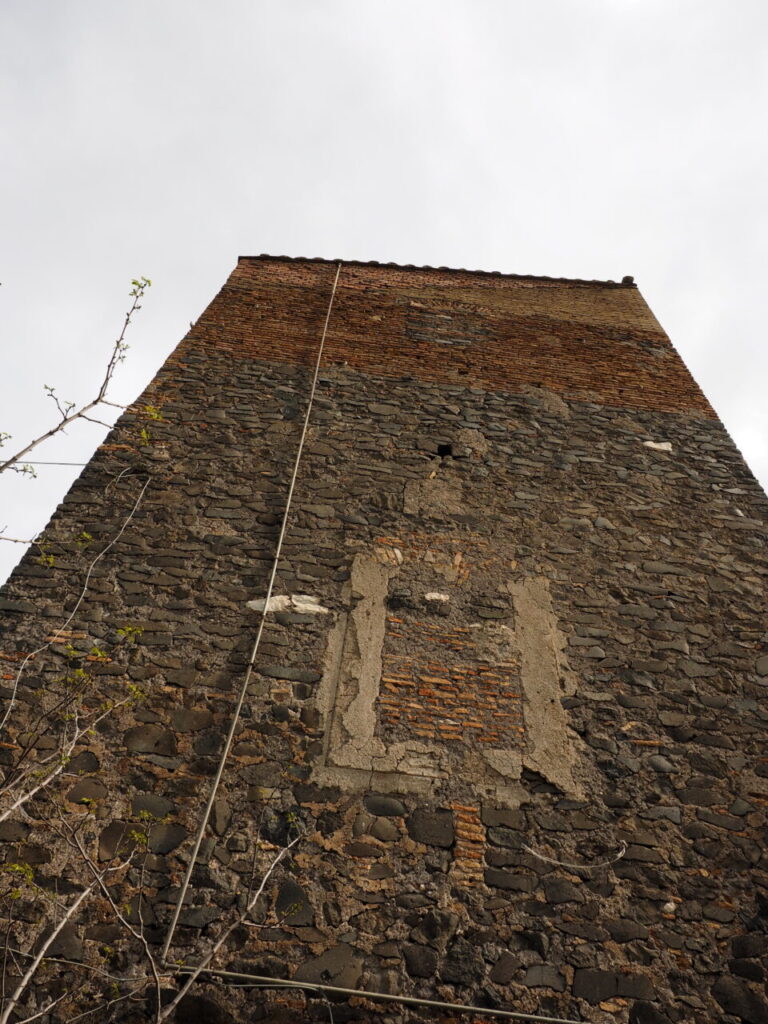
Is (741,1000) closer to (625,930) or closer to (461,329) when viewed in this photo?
(625,930)

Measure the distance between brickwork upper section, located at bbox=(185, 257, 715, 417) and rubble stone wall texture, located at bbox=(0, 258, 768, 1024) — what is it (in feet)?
0.42

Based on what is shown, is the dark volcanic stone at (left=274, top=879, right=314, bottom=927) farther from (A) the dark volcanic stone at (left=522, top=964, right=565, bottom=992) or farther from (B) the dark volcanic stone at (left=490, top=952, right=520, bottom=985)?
(A) the dark volcanic stone at (left=522, top=964, right=565, bottom=992)

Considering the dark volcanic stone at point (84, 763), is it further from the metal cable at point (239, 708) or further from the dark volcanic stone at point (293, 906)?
the dark volcanic stone at point (293, 906)

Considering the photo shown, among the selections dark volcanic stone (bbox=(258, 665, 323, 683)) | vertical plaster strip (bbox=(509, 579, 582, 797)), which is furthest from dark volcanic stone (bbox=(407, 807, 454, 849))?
dark volcanic stone (bbox=(258, 665, 323, 683))

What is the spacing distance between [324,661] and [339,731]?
1.34ft

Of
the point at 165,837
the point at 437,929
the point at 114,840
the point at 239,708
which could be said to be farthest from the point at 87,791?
the point at 437,929

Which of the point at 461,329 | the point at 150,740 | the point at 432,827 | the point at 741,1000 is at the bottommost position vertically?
the point at 741,1000

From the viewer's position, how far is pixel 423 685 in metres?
3.65

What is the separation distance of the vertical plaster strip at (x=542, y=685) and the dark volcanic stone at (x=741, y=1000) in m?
0.89

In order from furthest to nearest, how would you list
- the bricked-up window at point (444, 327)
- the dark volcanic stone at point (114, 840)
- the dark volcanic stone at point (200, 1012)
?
the bricked-up window at point (444, 327) < the dark volcanic stone at point (114, 840) < the dark volcanic stone at point (200, 1012)

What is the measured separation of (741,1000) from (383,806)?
1620 millimetres

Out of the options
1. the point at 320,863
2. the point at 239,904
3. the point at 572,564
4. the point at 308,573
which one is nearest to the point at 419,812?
the point at 320,863

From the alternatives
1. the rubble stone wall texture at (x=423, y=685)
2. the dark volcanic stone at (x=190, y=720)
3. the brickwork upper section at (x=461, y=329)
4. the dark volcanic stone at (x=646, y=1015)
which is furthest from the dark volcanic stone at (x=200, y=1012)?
the brickwork upper section at (x=461, y=329)

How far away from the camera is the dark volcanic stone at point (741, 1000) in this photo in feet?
8.98
